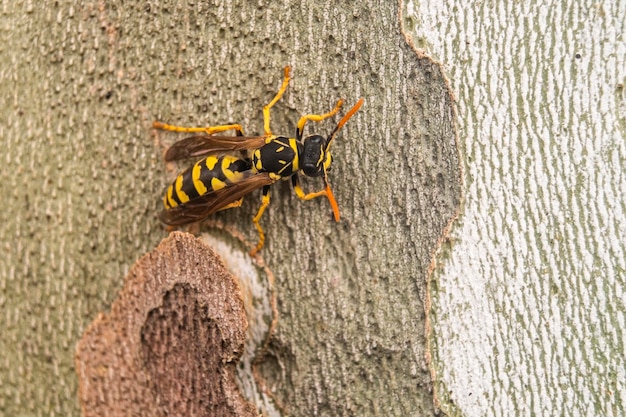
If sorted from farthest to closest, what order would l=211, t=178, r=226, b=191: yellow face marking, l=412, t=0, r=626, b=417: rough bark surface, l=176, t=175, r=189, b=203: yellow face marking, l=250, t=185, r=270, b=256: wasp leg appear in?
l=211, t=178, r=226, b=191: yellow face marking < l=176, t=175, r=189, b=203: yellow face marking < l=250, t=185, r=270, b=256: wasp leg < l=412, t=0, r=626, b=417: rough bark surface

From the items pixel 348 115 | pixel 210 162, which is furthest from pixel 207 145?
pixel 348 115

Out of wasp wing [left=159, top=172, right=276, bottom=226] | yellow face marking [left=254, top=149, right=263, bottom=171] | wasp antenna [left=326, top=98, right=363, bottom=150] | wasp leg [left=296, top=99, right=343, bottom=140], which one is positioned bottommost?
wasp wing [left=159, top=172, right=276, bottom=226]

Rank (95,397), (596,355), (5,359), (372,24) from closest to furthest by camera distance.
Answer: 1. (596,355)
2. (372,24)
3. (95,397)
4. (5,359)

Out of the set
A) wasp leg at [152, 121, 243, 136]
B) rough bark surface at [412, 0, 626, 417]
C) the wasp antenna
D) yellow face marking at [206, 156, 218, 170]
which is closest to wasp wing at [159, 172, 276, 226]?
yellow face marking at [206, 156, 218, 170]

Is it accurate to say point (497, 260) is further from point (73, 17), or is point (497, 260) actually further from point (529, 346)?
A: point (73, 17)

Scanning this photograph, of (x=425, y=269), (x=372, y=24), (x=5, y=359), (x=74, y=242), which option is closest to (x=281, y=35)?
(x=372, y=24)

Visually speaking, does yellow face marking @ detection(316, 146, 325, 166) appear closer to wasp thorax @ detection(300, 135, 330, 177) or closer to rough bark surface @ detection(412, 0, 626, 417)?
wasp thorax @ detection(300, 135, 330, 177)

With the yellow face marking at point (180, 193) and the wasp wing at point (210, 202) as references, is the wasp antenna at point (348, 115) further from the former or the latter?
the yellow face marking at point (180, 193)
